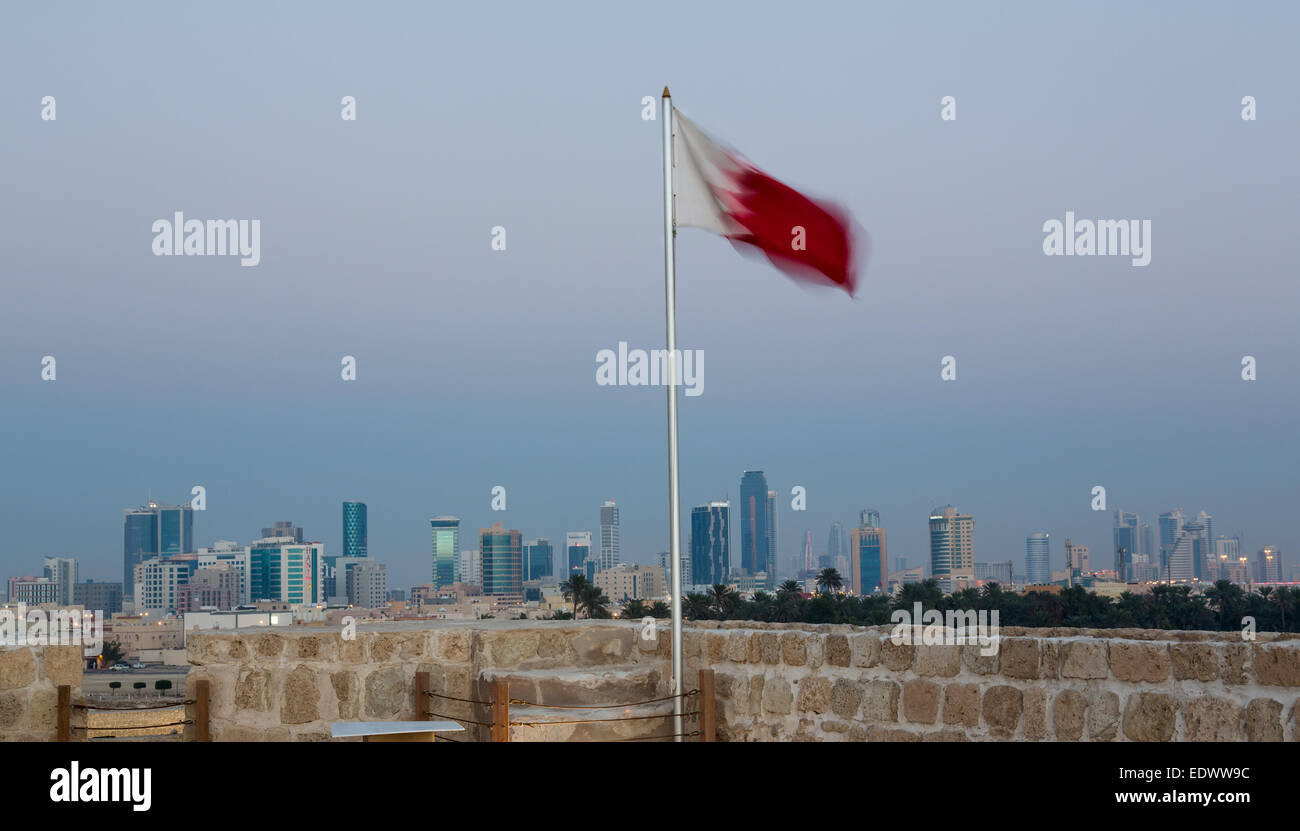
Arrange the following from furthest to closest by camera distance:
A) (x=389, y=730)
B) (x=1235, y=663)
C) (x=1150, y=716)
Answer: (x=1150, y=716), (x=1235, y=663), (x=389, y=730)

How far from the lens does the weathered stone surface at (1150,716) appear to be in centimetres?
491

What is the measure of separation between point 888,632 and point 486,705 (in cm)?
241

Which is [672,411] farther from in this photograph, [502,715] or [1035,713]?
[1035,713]

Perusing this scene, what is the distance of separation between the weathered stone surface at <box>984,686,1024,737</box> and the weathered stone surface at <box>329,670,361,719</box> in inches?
146

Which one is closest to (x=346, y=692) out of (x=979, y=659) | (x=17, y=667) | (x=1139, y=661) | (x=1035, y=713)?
(x=17, y=667)

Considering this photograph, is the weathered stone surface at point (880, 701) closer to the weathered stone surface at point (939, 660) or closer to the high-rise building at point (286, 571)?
the weathered stone surface at point (939, 660)

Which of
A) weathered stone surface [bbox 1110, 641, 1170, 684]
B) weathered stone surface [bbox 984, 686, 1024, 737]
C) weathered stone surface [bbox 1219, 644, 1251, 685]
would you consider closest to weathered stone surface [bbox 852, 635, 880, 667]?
weathered stone surface [bbox 984, 686, 1024, 737]

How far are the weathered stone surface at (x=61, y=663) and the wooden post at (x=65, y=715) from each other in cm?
10

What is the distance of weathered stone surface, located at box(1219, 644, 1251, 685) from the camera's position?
470 cm

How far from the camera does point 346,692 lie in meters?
7.06

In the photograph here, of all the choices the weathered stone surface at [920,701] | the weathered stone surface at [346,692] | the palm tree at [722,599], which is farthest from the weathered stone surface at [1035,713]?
the palm tree at [722,599]

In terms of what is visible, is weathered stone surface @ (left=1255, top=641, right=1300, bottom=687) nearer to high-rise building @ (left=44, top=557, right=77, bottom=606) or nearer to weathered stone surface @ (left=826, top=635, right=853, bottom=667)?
weathered stone surface @ (left=826, top=635, right=853, bottom=667)

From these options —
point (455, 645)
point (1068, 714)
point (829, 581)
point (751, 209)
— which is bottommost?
point (829, 581)

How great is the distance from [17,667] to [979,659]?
5.04 metres
